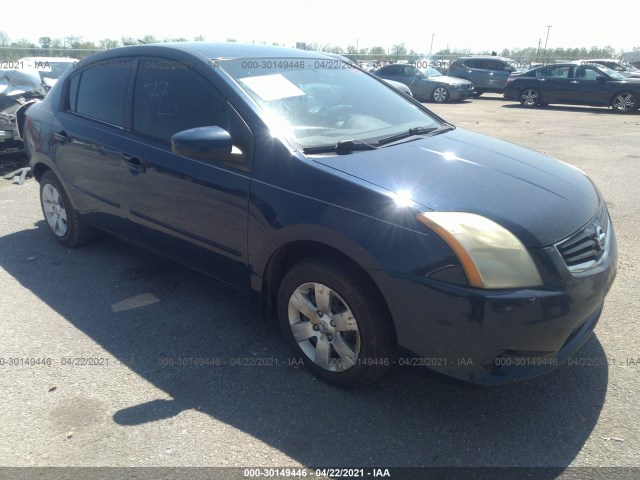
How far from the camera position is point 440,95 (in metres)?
19.6

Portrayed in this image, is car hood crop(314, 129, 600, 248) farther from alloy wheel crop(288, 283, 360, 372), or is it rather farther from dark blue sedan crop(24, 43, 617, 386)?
alloy wheel crop(288, 283, 360, 372)

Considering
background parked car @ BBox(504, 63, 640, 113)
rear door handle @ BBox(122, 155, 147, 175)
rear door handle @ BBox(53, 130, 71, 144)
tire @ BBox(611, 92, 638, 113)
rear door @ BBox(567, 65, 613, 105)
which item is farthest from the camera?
rear door @ BBox(567, 65, 613, 105)

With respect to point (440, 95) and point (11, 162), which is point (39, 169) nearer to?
point (11, 162)

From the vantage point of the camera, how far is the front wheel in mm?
19375

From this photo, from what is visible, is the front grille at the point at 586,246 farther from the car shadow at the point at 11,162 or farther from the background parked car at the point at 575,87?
the background parked car at the point at 575,87

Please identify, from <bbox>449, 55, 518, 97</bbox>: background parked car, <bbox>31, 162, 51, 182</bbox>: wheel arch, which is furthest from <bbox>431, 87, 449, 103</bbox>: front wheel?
<bbox>31, 162, 51, 182</bbox>: wheel arch

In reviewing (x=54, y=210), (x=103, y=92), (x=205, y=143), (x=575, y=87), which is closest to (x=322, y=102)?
(x=205, y=143)

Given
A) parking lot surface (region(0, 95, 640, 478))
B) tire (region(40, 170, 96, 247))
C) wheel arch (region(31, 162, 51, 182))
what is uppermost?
wheel arch (region(31, 162, 51, 182))

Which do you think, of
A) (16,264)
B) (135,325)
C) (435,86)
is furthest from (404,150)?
(435,86)

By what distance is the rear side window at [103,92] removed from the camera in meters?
3.91

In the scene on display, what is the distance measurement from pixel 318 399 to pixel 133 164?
6.80ft

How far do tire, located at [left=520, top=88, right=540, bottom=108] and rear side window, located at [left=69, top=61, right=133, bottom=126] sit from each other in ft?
54.5

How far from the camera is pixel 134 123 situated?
12.2ft

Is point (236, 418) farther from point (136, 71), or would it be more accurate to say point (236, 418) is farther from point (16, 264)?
point (16, 264)
